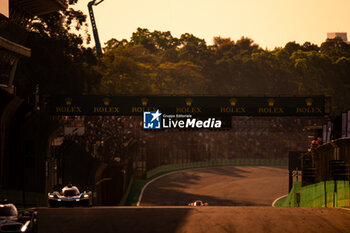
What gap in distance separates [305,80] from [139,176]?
87.4 metres

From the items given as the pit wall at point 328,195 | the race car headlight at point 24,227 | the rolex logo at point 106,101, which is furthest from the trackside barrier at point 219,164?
the race car headlight at point 24,227

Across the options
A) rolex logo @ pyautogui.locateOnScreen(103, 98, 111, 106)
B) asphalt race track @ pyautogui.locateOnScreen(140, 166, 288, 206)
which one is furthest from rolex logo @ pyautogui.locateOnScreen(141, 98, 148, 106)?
asphalt race track @ pyautogui.locateOnScreen(140, 166, 288, 206)

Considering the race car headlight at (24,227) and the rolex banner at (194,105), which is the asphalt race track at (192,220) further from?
the rolex banner at (194,105)

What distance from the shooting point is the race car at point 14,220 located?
46.6ft

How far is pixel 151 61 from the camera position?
490ft

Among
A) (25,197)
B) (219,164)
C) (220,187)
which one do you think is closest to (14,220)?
(25,197)

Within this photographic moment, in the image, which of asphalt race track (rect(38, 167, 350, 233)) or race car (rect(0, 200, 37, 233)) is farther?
asphalt race track (rect(38, 167, 350, 233))

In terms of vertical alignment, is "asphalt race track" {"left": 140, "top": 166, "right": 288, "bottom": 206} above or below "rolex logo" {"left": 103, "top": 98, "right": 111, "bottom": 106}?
below

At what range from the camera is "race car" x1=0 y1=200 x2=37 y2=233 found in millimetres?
14217

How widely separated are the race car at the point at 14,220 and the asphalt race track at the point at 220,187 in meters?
47.0

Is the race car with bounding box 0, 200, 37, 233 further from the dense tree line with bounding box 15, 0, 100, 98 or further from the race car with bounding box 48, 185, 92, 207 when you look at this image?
the dense tree line with bounding box 15, 0, 100, 98

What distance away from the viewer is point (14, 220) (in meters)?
14.6

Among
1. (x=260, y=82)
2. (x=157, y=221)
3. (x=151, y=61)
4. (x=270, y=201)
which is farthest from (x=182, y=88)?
(x=157, y=221)

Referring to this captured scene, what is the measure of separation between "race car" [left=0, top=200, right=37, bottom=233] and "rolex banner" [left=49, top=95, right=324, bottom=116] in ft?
101
